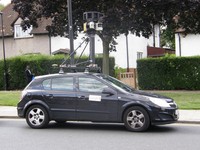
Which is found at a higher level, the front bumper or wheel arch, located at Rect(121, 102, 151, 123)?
wheel arch, located at Rect(121, 102, 151, 123)

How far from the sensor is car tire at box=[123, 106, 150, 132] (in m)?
10.5

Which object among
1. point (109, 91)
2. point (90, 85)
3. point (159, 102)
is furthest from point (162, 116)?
point (90, 85)

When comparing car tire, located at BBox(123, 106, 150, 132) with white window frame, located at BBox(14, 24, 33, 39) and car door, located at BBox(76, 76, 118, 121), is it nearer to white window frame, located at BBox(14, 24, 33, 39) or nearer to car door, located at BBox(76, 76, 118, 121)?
car door, located at BBox(76, 76, 118, 121)

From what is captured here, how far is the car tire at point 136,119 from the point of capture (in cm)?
1047

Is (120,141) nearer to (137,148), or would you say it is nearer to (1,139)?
(137,148)

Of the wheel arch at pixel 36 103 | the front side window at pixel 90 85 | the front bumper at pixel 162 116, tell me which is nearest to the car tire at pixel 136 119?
the front bumper at pixel 162 116

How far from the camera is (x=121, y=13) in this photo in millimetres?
19234

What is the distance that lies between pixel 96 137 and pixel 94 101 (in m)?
1.28

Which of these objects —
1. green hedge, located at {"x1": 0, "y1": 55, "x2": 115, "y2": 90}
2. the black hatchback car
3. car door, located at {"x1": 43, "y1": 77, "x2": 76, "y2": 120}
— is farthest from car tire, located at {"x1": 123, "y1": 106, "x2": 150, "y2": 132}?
green hedge, located at {"x1": 0, "y1": 55, "x2": 115, "y2": 90}

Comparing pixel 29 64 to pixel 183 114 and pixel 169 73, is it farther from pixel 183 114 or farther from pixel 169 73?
pixel 183 114

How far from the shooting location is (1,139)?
9.84 metres

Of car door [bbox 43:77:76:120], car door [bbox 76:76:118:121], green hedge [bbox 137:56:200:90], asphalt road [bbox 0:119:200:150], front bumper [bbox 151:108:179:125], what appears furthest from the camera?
green hedge [bbox 137:56:200:90]

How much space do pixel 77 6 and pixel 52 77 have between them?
32.5ft

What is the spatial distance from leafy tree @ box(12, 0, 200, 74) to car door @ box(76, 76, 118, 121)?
8608mm
